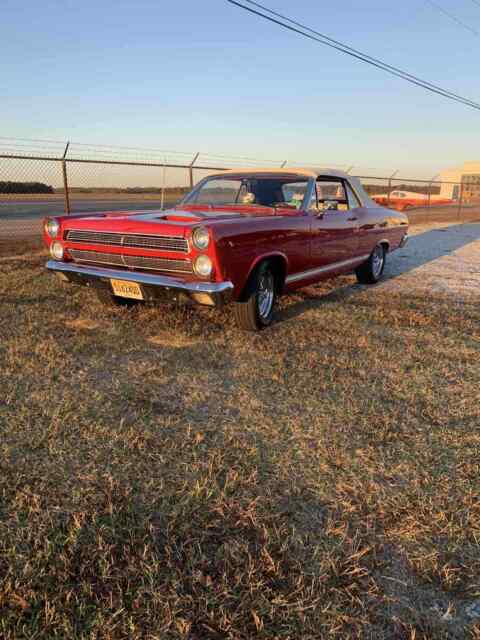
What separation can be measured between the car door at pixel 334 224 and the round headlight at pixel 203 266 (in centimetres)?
166

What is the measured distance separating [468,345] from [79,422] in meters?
3.49

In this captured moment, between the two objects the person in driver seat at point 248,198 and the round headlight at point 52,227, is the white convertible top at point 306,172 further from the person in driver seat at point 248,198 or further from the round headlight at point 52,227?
the round headlight at point 52,227

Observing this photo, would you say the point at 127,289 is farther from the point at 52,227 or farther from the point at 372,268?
the point at 372,268

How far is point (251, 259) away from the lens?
13.4 feet

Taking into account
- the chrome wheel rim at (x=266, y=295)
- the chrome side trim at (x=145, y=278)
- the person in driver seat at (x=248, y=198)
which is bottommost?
the chrome wheel rim at (x=266, y=295)

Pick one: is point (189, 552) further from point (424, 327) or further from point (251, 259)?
point (424, 327)

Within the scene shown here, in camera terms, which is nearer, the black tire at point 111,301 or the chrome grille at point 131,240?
the chrome grille at point 131,240

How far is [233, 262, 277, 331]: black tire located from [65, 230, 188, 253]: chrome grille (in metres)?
0.76

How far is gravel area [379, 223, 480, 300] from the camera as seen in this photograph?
22.8 feet

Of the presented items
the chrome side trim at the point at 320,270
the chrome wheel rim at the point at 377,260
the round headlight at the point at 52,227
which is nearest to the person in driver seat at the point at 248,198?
the chrome side trim at the point at 320,270

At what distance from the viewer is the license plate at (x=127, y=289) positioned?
404 centimetres

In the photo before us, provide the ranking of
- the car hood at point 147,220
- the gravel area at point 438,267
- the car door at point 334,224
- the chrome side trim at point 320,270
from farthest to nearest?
the gravel area at point 438,267, the car door at point 334,224, the chrome side trim at point 320,270, the car hood at point 147,220

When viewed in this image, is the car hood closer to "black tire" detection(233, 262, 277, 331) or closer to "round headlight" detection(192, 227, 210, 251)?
"round headlight" detection(192, 227, 210, 251)

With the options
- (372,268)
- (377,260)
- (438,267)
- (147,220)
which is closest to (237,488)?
(147,220)
